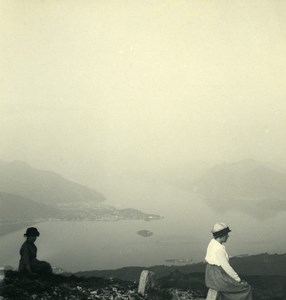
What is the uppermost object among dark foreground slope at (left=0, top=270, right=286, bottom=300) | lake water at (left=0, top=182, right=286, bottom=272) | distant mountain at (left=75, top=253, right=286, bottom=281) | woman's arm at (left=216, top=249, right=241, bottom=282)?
lake water at (left=0, top=182, right=286, bottom=272)

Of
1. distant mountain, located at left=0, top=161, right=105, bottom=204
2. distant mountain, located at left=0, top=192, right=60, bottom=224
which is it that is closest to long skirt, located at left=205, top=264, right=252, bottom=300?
distant mountain, located at left=0, top=161, right=105, bottom=204

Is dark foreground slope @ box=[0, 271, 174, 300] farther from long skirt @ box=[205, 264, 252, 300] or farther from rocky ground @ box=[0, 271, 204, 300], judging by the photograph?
long skirt @ box=[205, 264, 252, 300]

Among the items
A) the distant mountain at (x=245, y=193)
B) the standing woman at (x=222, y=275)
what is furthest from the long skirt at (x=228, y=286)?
the distant mountain at (x=245, y=193)

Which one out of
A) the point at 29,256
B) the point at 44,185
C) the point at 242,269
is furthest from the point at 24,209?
the point at 29,256

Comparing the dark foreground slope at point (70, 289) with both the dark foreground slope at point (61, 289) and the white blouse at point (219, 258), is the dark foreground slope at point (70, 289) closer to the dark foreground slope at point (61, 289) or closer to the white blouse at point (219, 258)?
the dark foreground slope at point (61, 289)

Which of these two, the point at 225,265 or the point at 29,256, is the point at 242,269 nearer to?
the point at 29,256

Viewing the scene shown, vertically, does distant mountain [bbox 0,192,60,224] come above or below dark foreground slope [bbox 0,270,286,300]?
above

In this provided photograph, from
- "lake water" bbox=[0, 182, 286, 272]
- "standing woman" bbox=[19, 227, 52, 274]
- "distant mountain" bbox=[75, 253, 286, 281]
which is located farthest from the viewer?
"distant mountain" bbox=[75, 253, 286, 281]
